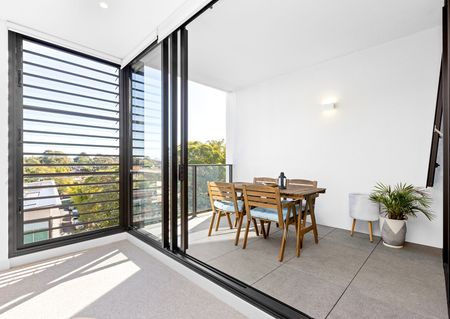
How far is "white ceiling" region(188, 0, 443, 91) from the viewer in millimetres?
2322

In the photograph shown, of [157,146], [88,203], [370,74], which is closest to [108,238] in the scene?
[88,203]

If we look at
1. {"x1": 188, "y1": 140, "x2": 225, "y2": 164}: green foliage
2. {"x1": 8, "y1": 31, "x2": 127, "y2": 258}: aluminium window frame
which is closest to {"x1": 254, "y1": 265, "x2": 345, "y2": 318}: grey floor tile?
{"x1": 8, "y1": 31, "x2": 127, "y2": 258}: aluminium window frame

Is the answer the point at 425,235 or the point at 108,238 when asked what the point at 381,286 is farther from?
the point at 108,238

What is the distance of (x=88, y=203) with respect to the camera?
109 inches

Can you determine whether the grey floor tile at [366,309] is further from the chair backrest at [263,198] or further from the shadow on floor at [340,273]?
the chair backrest at [263,198]

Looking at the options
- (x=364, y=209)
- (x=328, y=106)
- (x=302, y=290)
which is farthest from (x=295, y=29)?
(x=302, y=290)

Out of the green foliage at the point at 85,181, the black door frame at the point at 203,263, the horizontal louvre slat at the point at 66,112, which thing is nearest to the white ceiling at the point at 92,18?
the black door frame at the point at 203,263

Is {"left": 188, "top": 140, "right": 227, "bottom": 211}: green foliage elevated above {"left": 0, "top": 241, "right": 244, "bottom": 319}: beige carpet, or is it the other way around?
{"left": 188, "top": 140, "right": 227, "bottom": 211}: green foliage

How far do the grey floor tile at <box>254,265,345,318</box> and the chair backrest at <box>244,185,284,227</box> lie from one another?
0.51 metres

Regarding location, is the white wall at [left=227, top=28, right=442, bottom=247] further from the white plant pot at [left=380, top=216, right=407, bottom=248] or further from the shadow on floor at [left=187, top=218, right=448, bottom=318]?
the shadow on floor at [left=187, top=218, right=448, bottom=318]

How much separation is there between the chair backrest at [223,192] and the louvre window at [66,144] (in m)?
1.32

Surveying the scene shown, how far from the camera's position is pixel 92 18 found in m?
2.15

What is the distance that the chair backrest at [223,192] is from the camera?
2778 millimetres

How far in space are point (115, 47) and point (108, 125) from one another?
969mm
